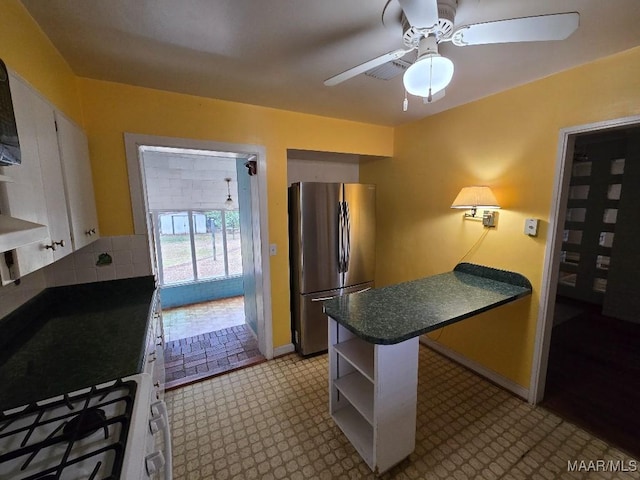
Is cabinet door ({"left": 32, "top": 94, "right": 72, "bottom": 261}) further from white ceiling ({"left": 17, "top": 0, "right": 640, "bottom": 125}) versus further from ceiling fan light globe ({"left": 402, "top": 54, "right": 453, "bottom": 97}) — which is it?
ceiling fan light globe ({"left": 402, "top": 54, "right": 453, "bottom": 97})

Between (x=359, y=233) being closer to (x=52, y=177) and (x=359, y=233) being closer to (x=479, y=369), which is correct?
(x=479, y=369)

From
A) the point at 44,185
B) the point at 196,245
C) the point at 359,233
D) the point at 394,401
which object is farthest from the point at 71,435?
the point at 196,245

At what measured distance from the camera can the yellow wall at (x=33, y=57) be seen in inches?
40.5

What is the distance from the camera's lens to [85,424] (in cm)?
84

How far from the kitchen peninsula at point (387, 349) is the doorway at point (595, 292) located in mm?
681

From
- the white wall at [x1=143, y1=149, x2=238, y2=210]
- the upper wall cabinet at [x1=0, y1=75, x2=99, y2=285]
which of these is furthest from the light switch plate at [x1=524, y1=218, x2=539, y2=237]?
the white wall at [x1=143, y1=149, x2=238, y2=210]

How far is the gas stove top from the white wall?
3.61 metres

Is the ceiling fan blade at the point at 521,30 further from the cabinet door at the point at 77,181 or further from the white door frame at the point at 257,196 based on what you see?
the cabinet door at the point at 77,181

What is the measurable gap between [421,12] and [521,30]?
1.37 feet

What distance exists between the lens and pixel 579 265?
12.7ft

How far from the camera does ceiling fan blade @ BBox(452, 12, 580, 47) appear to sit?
2.99 ft

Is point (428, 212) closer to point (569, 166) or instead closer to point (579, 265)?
point (569, 166)

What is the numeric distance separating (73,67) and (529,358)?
3.72 meters
